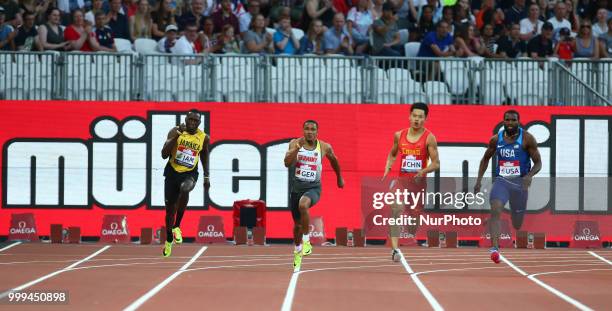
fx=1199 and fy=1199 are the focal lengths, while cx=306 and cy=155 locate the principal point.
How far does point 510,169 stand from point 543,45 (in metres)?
7.49

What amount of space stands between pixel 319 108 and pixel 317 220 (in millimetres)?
2211

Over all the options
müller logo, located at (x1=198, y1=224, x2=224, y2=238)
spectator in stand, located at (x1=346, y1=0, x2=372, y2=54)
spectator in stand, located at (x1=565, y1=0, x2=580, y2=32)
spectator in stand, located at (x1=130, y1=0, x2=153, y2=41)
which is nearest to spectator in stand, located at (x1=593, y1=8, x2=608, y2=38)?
spectator in stand, located at (x1=565, y1=0, x2=580, y2=32)

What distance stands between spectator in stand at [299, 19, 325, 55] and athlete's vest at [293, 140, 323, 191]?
7206 millimetres

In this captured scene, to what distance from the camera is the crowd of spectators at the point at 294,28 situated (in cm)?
2380

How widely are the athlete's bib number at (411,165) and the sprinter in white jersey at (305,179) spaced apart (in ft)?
4.99

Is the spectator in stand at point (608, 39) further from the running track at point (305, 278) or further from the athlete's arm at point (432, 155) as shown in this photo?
the athlete's arm at point (432, 155)

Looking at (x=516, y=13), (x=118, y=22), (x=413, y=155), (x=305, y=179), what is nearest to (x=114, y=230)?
(x=118, y=22)

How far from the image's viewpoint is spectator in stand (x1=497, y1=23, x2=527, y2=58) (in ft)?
80.9

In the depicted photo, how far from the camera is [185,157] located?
18531 mm

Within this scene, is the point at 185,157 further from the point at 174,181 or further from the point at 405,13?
the point at 405,13

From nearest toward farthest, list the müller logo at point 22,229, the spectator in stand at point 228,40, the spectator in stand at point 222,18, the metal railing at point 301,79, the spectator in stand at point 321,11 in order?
the müller logo at point 22,229
the metal railing at point 301,79
the spectator in stand at point 228,40
the spectator in stand at point 222,18
the spectator in stand at point 321,11

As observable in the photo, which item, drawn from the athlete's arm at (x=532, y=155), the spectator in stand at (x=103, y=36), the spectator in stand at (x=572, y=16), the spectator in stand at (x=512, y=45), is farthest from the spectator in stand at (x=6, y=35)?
the spectator in stand at (x=572, y=16)

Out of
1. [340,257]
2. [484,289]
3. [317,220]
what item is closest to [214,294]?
[484,289]

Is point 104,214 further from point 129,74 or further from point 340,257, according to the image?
point 340,257
